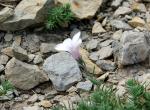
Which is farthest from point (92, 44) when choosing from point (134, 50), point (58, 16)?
point (134, 50)

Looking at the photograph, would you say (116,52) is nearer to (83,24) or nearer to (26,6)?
(83,24)

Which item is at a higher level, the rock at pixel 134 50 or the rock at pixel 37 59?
the rock at pixel 134 50

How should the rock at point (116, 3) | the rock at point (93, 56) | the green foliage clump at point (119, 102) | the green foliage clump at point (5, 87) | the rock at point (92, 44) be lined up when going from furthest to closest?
the rock at point (116, 3) → the rock at point (92, 44) → the rock at point (93, 56) → the green foliage clump at point (5, 87) → the green foliage clump at point (119, 102)

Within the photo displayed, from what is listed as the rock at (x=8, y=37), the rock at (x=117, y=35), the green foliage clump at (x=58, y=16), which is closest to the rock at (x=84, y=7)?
the green foliage clump at (x=58, y=16)

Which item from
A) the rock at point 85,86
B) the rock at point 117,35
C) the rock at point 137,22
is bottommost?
the rock at point 85,86

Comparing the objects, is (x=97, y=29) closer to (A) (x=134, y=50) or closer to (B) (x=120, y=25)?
(B) (x=120, y=25)

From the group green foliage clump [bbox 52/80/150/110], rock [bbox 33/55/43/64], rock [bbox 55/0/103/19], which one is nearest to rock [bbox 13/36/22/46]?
rock [bbox 33/55/43/64]

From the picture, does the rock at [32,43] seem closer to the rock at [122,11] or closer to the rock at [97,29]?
the rock at [97,29]
